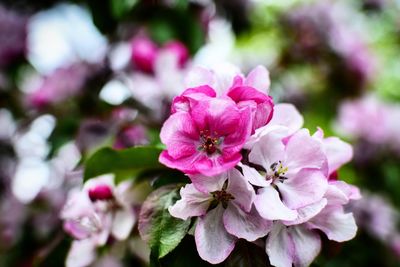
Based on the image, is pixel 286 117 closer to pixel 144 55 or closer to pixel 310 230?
pixel 310 230

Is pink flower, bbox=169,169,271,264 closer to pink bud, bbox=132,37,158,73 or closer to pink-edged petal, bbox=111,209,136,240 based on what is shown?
pink-edged petal, bbox=111,209,136,240

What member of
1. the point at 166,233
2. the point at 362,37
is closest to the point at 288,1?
the point at 362,37

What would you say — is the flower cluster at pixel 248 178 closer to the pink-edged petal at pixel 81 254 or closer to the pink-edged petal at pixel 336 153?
the pink-edged petal at pixel 336 153

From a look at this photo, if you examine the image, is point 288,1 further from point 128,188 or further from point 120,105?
point 128,188

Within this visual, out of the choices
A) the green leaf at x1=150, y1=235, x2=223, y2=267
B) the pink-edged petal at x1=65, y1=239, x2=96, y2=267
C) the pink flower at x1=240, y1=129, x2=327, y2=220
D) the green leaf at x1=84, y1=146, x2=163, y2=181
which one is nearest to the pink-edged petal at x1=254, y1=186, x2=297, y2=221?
the pink flower at x1=240, y1=129, x2=327, y2=220

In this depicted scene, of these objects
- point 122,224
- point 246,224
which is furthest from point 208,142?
point 122,224

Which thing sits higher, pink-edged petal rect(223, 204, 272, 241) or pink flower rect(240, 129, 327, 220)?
pink flower rect(240, 129, 327, 220)
